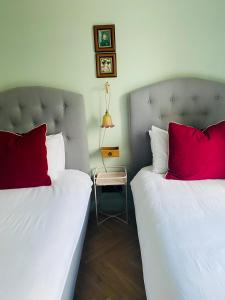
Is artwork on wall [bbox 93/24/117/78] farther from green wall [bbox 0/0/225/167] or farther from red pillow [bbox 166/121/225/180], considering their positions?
red pillow [bbox 166/121/225/180]

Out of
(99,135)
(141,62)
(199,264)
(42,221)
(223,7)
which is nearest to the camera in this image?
(199,264)

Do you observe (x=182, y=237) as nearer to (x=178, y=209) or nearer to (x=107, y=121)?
(x=178, y=209)

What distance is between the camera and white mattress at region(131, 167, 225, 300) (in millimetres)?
990

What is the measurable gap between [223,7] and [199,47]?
14.3 inches

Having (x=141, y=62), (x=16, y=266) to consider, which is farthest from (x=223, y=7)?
(x=16, y=266)

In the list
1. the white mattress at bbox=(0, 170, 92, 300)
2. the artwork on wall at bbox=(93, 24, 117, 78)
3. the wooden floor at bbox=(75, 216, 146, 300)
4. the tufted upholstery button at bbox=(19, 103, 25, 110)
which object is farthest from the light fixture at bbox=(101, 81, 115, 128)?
the wooden floor at bbox=(75, 216, 146, 300)

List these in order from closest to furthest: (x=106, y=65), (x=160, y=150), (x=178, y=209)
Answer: (x=178, y=209) → (x=160, y=150) → (x=106, y=65)

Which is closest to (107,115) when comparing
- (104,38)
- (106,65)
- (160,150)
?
(106,65)

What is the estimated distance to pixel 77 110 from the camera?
2225 mm

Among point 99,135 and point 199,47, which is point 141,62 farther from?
point 99,135

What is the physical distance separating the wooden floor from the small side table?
3.5 inches

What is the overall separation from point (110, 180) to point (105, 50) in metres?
1.20

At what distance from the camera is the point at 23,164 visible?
190 cm

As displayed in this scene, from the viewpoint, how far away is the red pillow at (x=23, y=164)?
189 centimetres
